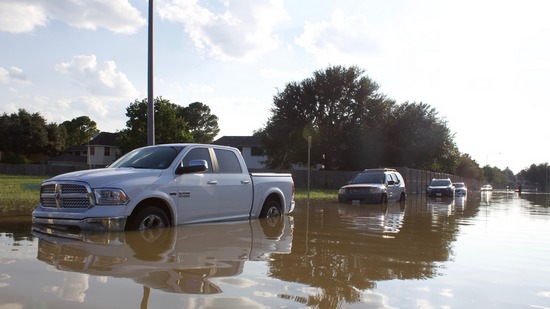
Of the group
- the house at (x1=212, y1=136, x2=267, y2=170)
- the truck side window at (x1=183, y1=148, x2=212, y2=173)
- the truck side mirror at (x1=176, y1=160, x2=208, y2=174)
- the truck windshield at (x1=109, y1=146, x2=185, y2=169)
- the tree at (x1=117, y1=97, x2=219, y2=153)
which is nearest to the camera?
the truck side mirror at (x1=176, y1=160, x2=208, y2=174)

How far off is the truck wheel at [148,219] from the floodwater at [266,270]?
6.4 inches

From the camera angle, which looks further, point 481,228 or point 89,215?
point 481,228

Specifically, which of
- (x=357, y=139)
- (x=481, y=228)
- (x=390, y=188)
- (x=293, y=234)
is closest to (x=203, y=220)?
(x=293, y=234)

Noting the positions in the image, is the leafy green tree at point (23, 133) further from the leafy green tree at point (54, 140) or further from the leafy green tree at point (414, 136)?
the leafy green tree at point (414, 136)

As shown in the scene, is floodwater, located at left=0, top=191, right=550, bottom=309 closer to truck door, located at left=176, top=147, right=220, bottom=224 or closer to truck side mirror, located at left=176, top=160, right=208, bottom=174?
truck door, located at left=176, top=147, right=220, bottom=224

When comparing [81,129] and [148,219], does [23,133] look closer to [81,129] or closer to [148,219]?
[81,129]

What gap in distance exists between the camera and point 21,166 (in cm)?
5431

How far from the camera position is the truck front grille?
7371 millimetres

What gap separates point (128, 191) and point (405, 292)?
175 inches

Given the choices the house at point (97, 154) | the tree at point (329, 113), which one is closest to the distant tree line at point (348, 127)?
the tree at point (329, 113)

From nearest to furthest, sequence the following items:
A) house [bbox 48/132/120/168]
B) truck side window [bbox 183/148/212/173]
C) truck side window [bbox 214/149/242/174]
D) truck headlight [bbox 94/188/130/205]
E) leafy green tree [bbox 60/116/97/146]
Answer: truck headlight [bbox 94/188/130/205] < truck side window [bbox 183/148/212/173] < truck side window [bbox 214/149/242/174] < house [bbox 48/132/120/168] < leafy green tree [bbox 60/116/97/146]

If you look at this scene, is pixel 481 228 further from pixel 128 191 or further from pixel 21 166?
pixel 21 166

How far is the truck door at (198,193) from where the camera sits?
27.7ft

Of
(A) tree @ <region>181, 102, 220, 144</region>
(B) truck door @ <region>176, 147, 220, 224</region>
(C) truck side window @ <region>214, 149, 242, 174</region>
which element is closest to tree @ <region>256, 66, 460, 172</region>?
(C) truck side window @ <region>214, 149, 242, 174</region>
